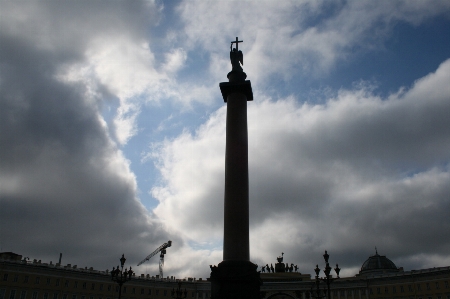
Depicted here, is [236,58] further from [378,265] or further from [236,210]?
[378,265]

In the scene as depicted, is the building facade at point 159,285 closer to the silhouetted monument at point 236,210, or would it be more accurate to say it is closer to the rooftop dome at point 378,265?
the rooftop dome at point 378,265

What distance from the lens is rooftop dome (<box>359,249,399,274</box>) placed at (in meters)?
112

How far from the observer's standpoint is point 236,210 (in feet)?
89.1

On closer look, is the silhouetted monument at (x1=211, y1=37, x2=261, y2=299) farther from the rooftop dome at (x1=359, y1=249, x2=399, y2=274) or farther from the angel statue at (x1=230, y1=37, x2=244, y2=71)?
the rooftop dome at (x1=359, y1=249, x2=399, y2=274)

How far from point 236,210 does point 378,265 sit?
10023 centimetres

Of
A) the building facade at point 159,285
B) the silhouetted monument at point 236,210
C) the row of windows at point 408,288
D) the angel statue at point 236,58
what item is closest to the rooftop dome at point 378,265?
the building facade at point 159,285

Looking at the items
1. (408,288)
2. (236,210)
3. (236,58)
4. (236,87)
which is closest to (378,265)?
(408,288)

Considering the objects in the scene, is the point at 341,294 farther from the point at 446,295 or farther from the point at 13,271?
the point at 13,271

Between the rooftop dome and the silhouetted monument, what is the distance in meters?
97.0

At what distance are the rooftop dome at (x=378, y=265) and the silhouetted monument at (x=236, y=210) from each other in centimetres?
9696

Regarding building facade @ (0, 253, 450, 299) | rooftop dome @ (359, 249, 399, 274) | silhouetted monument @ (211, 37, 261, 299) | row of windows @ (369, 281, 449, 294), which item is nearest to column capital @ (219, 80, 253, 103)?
silhouetted monument @ (211, 37, 261, 299)

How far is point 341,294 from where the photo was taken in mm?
92875

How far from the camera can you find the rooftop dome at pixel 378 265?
111938 mm

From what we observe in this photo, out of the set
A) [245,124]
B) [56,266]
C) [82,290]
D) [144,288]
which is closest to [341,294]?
[144,288]
